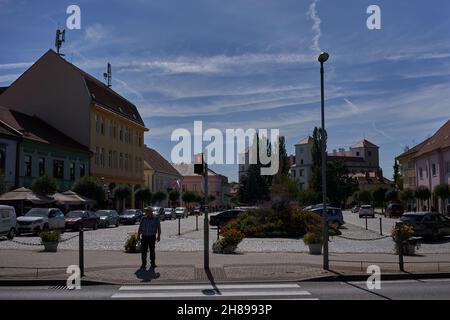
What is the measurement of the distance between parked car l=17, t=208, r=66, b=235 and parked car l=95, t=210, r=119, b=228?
774 cm

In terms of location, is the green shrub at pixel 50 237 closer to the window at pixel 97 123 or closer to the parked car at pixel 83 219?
the parked car at pixel 83 219

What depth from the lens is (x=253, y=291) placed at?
11.4 meters

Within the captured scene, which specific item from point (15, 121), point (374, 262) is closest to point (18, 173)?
point (15, 121)

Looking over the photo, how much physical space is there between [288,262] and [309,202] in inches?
2642

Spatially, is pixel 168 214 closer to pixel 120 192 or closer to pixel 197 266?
pixel 120 192

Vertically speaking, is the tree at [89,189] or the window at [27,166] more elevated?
the window at [27,166]

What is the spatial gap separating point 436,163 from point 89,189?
39.2 m

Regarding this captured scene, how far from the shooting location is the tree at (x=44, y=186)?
38.8 meters

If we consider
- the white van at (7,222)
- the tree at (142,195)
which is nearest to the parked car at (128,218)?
the tree at (142,195)

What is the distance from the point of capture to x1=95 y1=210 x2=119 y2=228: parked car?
138ft

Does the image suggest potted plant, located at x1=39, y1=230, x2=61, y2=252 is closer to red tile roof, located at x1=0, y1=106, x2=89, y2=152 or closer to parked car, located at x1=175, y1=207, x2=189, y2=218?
red tile roof, located at x1=0, y1=106, x2=89, y2=152

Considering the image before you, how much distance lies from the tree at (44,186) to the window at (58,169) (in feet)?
31.3

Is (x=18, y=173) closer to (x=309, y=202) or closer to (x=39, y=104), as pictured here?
(x=39, y=104)

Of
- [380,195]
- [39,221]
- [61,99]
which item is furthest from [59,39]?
[380,195]
